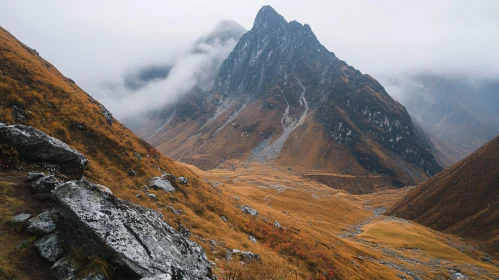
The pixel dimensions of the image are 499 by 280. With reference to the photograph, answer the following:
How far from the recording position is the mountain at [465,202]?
113 metres

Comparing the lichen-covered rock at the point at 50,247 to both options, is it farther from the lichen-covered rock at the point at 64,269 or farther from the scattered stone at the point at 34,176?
the scattered stone at the point at 34,176

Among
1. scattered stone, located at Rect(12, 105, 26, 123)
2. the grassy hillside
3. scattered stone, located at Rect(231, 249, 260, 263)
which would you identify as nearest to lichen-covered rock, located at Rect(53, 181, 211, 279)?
the grassy hillside

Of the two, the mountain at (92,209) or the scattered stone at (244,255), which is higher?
the mountain at (92,209)

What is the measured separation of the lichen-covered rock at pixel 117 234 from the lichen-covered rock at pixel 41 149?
773 cm

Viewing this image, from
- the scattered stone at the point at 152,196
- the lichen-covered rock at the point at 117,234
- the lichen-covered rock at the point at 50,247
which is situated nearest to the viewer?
the lichen-covered rock at the point at 117,234

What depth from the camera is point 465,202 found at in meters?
130

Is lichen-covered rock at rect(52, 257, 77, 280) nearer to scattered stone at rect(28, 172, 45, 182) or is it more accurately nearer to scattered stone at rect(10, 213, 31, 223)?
scattered stone at rect(10, 213, 31, 223)

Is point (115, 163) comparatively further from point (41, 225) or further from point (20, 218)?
point (41, 225)

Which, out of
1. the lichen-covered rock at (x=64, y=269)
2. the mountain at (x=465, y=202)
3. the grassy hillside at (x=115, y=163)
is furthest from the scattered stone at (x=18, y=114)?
the mountain at (x=465, y=202)

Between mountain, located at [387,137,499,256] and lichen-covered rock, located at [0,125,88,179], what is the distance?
14035cm

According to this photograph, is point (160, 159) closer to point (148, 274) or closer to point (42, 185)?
point (42, 185)

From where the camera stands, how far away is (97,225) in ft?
29.5

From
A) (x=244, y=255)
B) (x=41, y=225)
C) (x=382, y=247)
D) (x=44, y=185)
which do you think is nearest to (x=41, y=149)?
(x=44, y=185)

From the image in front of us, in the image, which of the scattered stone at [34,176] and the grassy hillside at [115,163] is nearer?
the scattered stone at [34,176]
